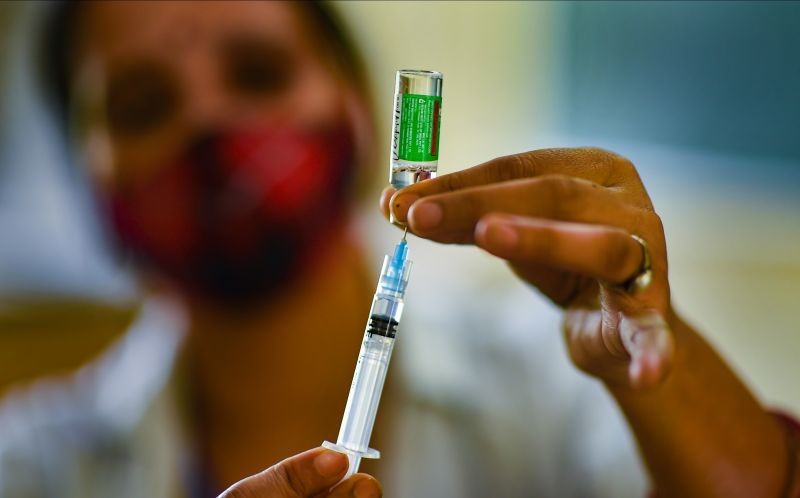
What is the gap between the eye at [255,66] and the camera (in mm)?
1468

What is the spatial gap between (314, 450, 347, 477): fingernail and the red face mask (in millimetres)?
822

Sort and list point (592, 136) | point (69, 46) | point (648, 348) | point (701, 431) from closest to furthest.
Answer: point (648, 348) < point (701, 431) < point (69, 46) < point (592, 136)

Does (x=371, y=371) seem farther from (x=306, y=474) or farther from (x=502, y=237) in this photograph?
(x=502, y=237)

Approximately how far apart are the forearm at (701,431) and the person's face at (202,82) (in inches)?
33.6

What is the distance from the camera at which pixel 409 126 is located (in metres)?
0.74

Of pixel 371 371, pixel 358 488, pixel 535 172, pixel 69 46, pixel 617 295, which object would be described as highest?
pixel 69 46

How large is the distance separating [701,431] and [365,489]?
1.47 feet

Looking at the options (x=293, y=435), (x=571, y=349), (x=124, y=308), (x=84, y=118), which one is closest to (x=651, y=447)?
(x=571, y=349)

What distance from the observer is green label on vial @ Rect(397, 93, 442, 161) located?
73 cm

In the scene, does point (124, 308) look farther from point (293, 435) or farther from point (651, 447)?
point (651, 447)

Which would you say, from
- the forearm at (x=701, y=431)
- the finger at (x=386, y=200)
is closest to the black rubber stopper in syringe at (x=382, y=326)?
the finger at (x=386, y=200)

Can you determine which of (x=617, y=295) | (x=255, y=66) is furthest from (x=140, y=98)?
(x=617, y=295)

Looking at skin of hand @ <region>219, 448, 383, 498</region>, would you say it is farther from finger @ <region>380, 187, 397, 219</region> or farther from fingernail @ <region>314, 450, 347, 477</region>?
finger @ <region>380, 187, 397, 219</region>

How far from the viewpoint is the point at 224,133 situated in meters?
1.43
